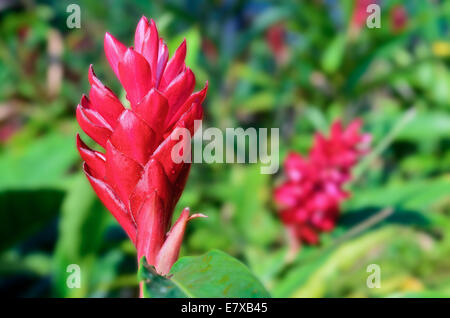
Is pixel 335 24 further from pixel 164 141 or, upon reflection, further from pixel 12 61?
pixel 164 141

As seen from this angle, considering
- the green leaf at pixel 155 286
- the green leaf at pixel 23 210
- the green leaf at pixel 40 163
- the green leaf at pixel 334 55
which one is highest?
the green leaf at pixel 334 55

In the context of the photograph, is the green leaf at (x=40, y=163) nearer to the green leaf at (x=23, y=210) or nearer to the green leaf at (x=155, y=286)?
the green leaf at (x=23, y=210)

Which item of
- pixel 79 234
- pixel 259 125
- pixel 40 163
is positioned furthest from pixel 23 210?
pixel 259 125

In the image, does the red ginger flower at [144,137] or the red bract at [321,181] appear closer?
the red ginger flower at [144,137]

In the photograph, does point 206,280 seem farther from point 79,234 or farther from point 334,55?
point 334,55

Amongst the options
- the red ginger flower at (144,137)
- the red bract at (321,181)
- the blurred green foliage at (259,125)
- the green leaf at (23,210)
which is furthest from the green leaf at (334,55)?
the red ginger flower at (144,137)

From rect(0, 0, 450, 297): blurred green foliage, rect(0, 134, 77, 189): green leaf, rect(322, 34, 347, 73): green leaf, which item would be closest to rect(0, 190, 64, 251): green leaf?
rect(0, 0, 450, 297): blurred green foliage
